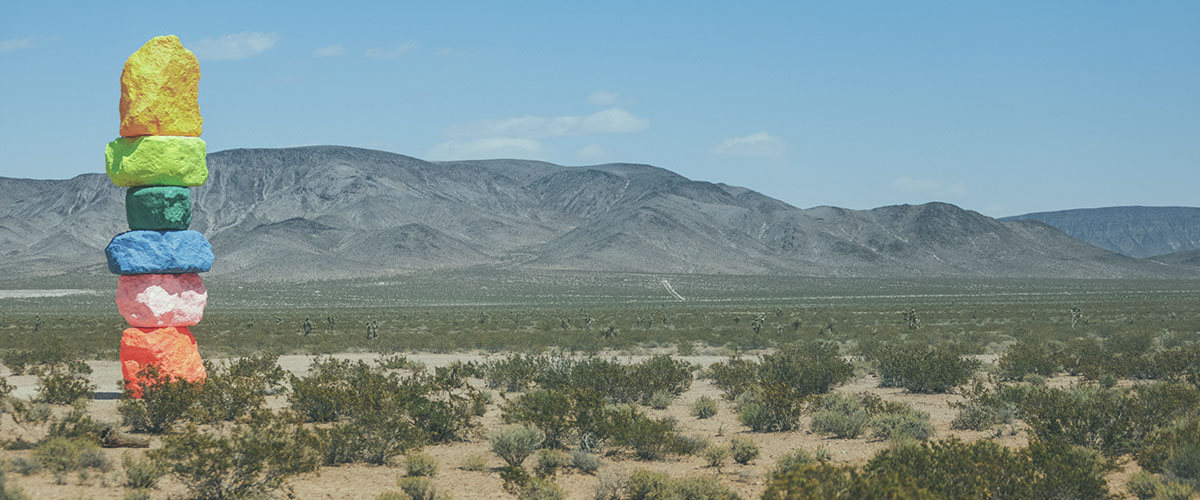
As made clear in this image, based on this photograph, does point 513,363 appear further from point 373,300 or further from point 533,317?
point 373,300

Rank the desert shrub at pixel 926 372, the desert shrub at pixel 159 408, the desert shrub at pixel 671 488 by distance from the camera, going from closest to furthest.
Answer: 1. the desert shrub at pixel 671 488
2. the desert shrub at pixel 159 408
3. the desert shrub at pixel 926 372

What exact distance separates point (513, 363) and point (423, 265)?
105680 mm

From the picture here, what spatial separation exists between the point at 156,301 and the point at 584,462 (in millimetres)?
8598

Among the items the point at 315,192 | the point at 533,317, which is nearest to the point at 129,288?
the point at 533,317

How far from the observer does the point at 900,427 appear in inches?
576

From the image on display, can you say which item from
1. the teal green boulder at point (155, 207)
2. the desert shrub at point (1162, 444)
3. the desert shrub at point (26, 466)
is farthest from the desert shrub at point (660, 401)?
the desert shrub at point (26, 466)

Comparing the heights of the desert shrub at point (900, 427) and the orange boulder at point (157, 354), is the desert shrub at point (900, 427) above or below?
below

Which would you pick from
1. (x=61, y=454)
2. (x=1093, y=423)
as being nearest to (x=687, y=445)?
(x=1093, y=423)

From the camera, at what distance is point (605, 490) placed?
A: 36.1ft

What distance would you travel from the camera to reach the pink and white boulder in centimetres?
1667

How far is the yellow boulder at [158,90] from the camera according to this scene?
16.8m

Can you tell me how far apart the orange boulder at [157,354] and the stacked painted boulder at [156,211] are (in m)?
0.02

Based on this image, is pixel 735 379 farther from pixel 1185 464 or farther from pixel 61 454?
pixel 61 454

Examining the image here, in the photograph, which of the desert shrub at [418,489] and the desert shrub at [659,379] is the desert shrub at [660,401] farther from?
the desert shrub at [418,489]
